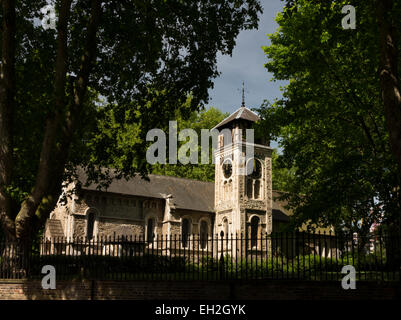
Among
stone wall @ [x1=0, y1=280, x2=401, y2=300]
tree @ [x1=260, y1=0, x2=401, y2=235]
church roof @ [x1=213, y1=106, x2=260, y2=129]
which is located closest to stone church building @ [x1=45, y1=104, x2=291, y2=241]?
church roof @ [x1=213, y1=106, x2=260, y2=129]

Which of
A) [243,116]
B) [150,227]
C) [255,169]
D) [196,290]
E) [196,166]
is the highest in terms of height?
[243,116]

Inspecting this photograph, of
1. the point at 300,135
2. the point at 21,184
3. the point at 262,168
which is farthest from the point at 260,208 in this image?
the point at 21,184

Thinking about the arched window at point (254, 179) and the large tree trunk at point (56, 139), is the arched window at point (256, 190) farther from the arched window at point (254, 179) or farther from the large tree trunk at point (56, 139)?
the large tree trunk at point (56, 139)

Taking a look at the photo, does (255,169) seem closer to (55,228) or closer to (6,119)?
(55,228)

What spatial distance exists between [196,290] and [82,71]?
24.8ft

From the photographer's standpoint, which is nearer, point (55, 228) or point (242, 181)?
point (55, 228)

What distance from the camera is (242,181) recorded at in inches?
1499

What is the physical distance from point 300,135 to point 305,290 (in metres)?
11.8

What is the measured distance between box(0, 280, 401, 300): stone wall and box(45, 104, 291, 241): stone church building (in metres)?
19.7

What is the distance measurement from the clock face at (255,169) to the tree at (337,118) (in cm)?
1736

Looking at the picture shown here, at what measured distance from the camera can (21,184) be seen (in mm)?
18625

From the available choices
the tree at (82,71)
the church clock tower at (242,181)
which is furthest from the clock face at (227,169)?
the tree at (82,71)

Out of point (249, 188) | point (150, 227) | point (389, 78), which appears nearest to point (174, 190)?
point (150, 227)

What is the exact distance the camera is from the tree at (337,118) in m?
16.6
